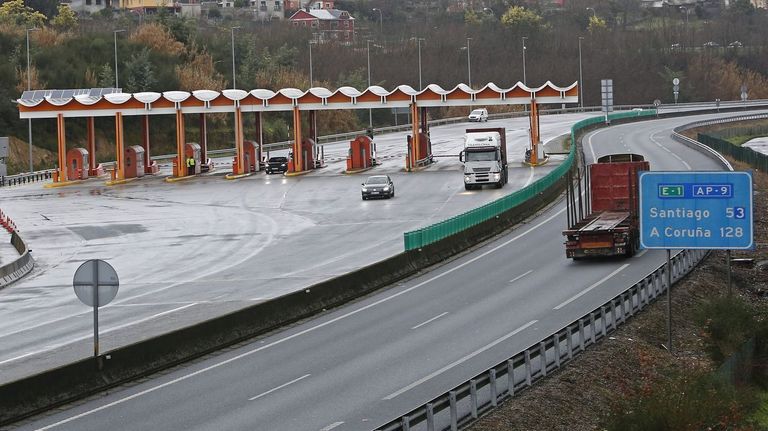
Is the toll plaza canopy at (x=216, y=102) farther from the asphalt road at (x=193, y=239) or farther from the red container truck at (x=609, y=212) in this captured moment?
the red container truck at (x=609, y=212)

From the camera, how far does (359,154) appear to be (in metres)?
86.0

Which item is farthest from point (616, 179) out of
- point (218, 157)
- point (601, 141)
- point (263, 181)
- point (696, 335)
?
point (218, 157)

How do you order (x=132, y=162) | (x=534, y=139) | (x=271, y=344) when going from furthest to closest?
(x=132, y=162), (x=534, y=139), (x=271, y=344)

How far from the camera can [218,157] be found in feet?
364

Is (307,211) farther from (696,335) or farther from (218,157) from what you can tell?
(218,157)

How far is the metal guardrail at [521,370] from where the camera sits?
2081 cm

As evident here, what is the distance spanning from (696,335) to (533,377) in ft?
34.1

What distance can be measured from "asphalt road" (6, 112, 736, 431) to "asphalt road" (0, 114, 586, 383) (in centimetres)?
344

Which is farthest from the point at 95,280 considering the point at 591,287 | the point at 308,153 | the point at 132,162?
the point at 132,162

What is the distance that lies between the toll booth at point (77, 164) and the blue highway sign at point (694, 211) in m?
63.5

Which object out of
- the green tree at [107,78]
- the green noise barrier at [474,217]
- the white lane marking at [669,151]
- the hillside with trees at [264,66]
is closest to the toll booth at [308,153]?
the green noise barrier at [474,217]

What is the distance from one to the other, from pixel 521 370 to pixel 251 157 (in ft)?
207

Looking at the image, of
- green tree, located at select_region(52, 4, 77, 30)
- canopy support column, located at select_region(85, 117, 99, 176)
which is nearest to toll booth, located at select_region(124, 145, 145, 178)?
canopy support column, located at select_region(85, 117, 99, 176)

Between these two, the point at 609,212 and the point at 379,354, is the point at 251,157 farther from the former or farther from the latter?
the point at 379,354
